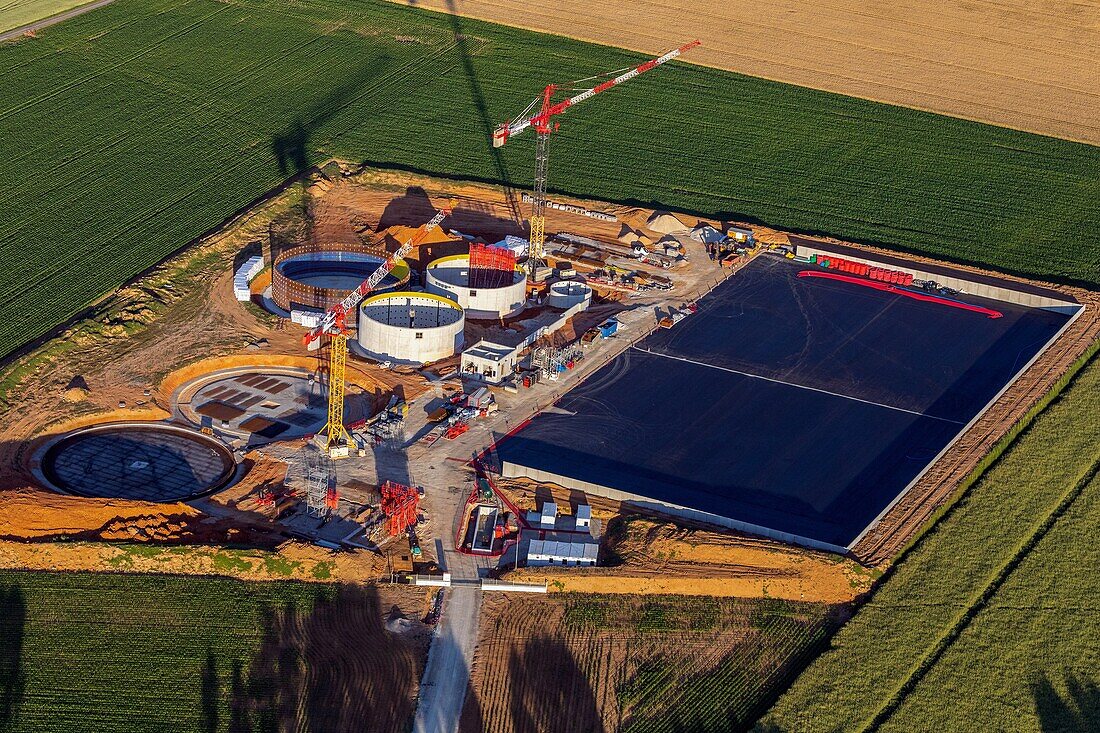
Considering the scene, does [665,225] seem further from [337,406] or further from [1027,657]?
[1027,657]

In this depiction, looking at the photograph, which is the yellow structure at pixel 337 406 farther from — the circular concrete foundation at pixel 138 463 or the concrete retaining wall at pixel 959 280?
the concrete retaining wall at pixel 959 280

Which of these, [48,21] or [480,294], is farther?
[48,21]

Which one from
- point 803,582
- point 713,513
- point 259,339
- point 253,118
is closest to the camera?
point 803,582

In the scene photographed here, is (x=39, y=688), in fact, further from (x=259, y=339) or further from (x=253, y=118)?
(x=253, y=118)

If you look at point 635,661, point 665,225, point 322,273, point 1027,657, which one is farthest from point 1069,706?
point 322,273

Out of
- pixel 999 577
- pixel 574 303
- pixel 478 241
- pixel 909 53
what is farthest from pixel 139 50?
pixel 999 577
